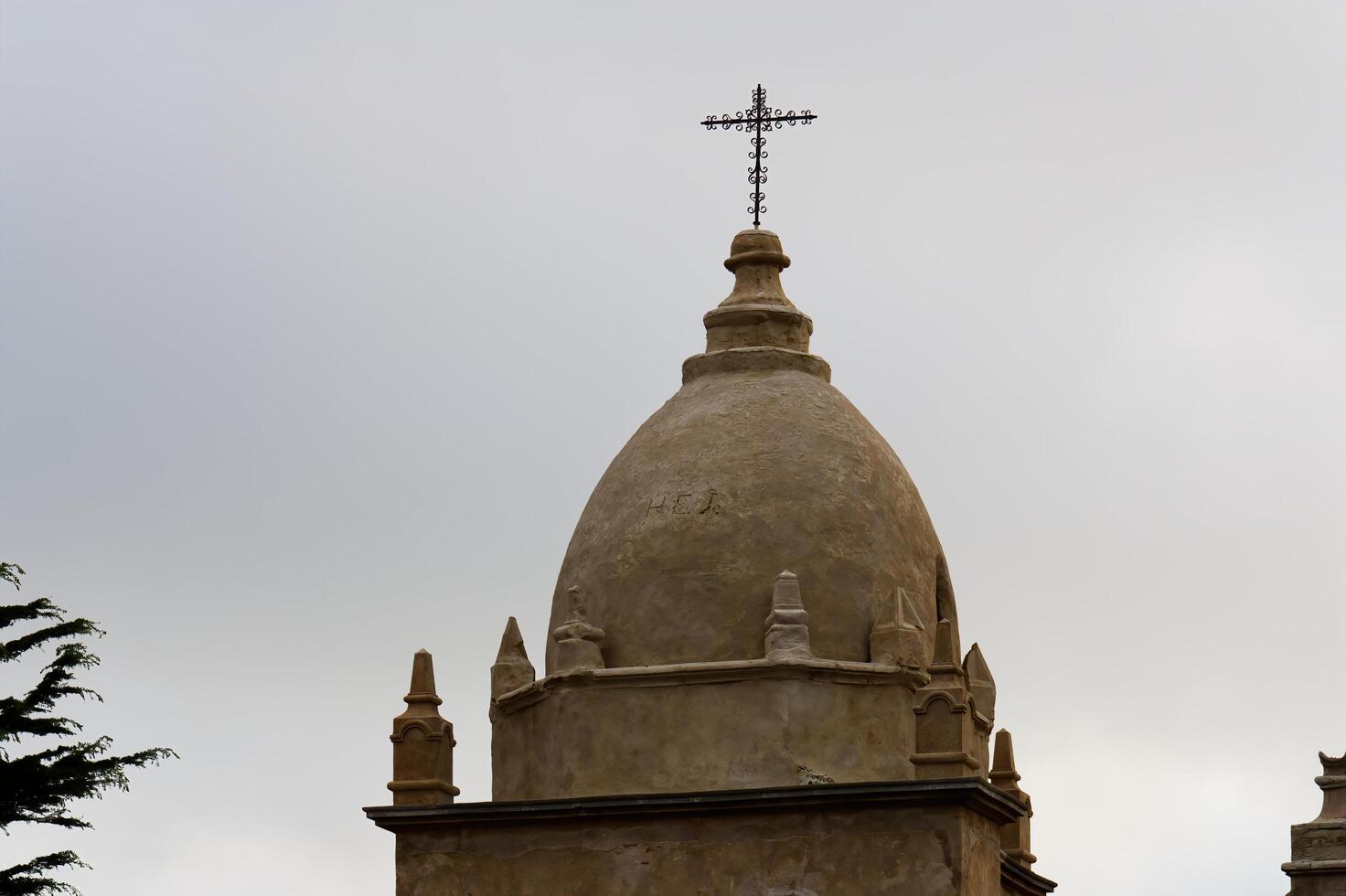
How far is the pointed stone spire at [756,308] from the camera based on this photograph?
23250 mm

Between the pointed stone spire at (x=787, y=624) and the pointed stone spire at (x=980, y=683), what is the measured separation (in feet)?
5.75

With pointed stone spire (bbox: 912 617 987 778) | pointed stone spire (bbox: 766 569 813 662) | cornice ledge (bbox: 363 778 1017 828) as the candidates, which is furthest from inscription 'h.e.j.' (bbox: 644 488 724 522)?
cornice ledge (bbox: 363 778 1017 828)

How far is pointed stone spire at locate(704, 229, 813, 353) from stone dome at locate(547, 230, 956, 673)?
19 millimetres

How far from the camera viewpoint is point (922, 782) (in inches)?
789

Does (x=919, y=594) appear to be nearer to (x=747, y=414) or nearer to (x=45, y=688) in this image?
(x=747, y=414)

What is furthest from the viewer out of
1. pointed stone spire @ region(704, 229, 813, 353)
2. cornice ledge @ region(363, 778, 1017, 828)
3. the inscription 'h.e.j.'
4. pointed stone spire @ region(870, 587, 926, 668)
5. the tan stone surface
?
pointed stone spire @ region(704, 229, 813, 353)

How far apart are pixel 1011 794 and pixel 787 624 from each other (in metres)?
3.26

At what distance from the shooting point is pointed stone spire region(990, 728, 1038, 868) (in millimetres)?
23625

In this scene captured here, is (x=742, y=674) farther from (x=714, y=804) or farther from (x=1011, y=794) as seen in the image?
(x=1011, y=794)

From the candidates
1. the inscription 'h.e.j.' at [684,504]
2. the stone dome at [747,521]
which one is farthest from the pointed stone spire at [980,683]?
the inscription 'h.e.j.' at [684,504]

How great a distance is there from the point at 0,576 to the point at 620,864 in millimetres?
8600

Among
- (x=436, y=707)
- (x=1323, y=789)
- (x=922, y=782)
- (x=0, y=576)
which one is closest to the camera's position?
(x=922, y=782)

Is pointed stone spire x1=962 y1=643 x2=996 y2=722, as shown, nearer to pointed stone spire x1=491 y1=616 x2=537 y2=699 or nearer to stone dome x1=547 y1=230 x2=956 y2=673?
stone dome x1=547 y1=230 x2=956 y2=673

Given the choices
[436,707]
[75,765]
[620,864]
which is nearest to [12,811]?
[75,765]
